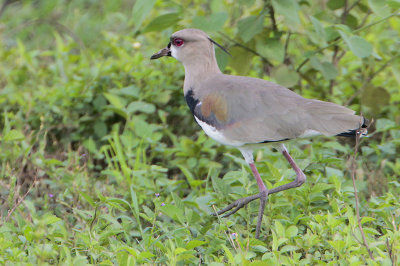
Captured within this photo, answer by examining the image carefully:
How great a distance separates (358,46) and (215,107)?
1356mm

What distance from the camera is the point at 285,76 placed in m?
4.62

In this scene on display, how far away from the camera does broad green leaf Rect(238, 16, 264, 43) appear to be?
442cm

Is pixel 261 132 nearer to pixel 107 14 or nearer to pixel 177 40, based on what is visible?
pixel 177 40

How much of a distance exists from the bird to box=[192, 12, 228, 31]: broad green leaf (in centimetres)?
55

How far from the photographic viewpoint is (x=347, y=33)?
4230 millimetres

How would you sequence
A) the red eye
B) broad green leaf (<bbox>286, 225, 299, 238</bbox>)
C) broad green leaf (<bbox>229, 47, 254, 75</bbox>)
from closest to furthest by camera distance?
1. broad green leaf (<bbox>286, 225, 299, 238</bbox>)
2. the red eye
3. broad green leaf (<bbox>229, 47, 254, 75</bbox>)

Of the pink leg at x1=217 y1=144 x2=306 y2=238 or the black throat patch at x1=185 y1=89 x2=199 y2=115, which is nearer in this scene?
the pink leg at x1=217 y1=144 x2=306 y2=238

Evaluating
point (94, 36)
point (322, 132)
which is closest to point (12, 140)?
point (322, 132)

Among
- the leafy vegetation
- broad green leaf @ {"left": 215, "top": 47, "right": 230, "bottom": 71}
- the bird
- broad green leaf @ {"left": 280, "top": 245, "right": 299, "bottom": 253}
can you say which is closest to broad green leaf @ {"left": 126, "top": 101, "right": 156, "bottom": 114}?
the leafy vegetation

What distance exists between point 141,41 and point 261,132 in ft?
9.71

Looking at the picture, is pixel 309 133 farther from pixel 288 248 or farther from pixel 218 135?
pixel 288 248

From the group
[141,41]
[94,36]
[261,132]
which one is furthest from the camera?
[94,36]

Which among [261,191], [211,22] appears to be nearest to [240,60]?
[211,22]

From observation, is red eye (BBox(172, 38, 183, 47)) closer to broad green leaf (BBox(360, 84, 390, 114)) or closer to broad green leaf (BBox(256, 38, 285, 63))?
broad green leaf (BBox(256, 38, 285, 63))
